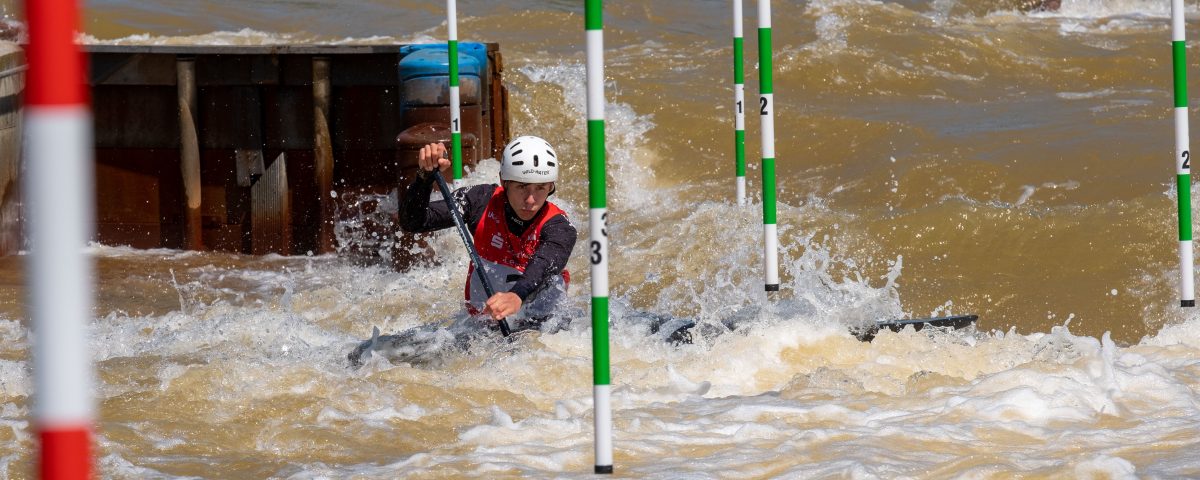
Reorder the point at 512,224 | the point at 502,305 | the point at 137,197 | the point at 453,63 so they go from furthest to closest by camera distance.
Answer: the point at 137,197 → the point at 453,63 → the point at 512,224 → the point at 502,305

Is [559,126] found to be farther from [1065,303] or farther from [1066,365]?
[1066,365]

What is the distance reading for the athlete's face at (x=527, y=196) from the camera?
580cm

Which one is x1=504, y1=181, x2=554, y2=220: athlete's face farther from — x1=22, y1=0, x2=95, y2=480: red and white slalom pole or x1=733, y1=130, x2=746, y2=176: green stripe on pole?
x1=22, y1=0, x2=95, y2=480: red and white slalom pole

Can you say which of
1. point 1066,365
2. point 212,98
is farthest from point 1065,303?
point 212,98

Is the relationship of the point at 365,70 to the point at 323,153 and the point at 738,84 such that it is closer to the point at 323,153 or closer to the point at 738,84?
the point at 323,153

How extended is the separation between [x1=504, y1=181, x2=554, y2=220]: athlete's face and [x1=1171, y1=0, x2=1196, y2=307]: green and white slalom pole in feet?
8.92

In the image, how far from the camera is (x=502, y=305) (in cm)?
495

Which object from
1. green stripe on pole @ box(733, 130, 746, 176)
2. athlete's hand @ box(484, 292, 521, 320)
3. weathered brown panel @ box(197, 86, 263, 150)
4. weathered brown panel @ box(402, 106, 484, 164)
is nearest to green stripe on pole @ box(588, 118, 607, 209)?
athlete's hand @ box(484, 292, 521, 320)

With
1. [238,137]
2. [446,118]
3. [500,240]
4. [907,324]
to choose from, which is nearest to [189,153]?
[238,137]

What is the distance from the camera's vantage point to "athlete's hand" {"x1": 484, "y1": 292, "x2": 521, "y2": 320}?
493 centimetres

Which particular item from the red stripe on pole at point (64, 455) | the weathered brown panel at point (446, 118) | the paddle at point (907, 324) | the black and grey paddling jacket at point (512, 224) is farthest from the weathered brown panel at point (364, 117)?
the red stripe on pole at point (64, 455)

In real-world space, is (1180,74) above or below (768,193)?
above

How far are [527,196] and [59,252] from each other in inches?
170

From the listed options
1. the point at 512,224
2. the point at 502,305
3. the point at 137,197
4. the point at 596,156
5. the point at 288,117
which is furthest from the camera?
the point at 137,197
